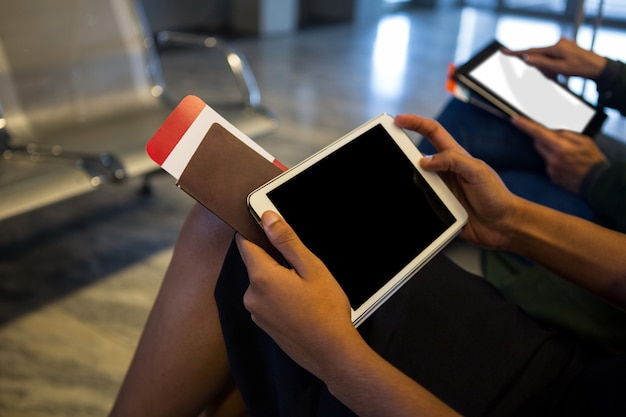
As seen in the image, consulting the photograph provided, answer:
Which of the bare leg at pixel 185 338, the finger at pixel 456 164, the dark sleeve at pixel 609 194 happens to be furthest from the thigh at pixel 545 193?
the bare leg at pixel 185 338

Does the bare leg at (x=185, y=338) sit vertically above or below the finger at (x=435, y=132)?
below

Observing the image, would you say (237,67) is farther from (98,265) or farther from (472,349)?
(472,349)

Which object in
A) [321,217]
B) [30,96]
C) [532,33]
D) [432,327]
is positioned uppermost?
[321,217]

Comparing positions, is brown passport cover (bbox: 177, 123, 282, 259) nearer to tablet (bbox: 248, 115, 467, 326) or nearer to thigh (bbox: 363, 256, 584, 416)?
tablet (bbox: 248, 115, 467, 326)

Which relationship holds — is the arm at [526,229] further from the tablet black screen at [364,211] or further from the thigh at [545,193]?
the thigh at [545,193]

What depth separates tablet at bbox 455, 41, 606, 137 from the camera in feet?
4.09

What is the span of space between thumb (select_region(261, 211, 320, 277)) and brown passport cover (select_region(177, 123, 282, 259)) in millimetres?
34

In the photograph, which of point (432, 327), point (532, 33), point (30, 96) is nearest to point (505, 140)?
point (432, 327)

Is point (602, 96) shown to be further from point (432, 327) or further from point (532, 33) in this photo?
point (532, 33)

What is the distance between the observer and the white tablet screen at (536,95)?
4.11 feet

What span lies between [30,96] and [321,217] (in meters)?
1.43

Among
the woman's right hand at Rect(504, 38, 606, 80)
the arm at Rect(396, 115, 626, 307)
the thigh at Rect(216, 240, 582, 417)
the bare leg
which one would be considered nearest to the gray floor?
the bare leg

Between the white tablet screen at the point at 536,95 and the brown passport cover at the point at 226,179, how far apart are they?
0.78 metres

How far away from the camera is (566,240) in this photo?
0.77 meters
